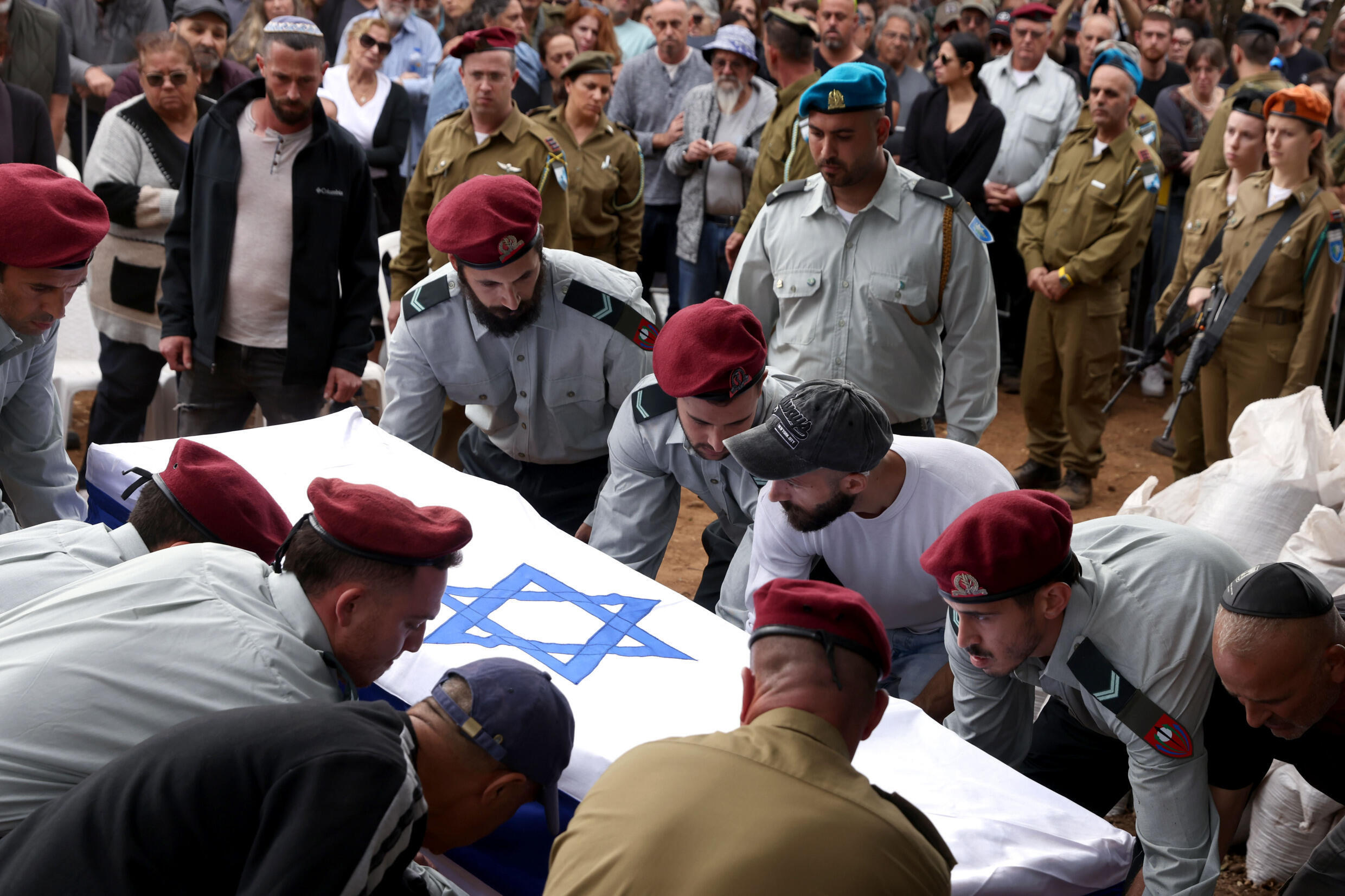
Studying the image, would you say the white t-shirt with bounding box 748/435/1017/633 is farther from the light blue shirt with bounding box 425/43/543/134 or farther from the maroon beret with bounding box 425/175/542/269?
the light blue shirt with bounding box 425/43/543/134

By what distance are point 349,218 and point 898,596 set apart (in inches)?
93.5

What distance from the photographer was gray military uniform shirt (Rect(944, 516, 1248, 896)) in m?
2.23

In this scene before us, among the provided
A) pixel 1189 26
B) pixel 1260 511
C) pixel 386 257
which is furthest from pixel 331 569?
pixel 1189 26

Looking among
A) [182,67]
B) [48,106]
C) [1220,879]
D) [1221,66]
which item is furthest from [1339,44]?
[48,106]

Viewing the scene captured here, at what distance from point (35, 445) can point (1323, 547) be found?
3363 mm

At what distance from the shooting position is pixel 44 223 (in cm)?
283

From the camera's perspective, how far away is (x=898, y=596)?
281 centimetres

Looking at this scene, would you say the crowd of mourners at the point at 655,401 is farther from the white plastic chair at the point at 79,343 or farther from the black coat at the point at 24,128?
the white plastic chair at the point at 79,343

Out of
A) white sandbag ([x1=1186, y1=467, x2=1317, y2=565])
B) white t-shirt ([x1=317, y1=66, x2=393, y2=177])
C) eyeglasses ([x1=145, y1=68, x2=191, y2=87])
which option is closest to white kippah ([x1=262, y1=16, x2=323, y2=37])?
eyeglasses ([x1=145, y1=68, x2=191, y2=87])

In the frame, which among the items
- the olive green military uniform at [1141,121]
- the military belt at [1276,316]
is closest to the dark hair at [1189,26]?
the olive green military uniform at [1141,121]

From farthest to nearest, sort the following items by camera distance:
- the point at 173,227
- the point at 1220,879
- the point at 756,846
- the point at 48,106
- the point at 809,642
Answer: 1. the point at 48,106
2. the point at 173,227
3. the point at 1220,879
4. the point at 809,642
5. the point at 756,846

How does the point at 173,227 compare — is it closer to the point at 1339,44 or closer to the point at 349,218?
the point at 349,218

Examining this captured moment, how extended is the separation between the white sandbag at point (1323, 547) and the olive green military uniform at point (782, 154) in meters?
2.61

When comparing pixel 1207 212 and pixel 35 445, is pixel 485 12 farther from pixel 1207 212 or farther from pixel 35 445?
pixel 35 445
